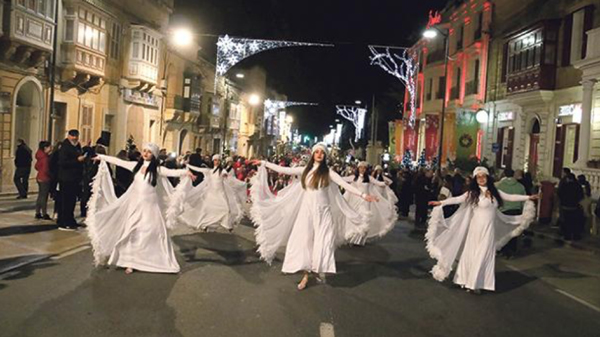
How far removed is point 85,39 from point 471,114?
20469mm

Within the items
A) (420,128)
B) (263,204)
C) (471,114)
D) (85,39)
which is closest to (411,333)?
(263,204)

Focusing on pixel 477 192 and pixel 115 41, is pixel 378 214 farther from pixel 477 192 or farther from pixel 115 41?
pixel 115 41

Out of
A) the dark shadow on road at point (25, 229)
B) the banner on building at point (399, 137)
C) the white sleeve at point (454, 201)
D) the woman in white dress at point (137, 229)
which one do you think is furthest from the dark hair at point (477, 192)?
the banner on building at point (399, 137)

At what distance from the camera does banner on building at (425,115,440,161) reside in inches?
1721

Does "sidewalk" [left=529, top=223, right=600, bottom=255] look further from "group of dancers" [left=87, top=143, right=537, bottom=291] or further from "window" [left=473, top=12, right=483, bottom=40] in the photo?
"window" [left=473, top=12, right=483, bottom=40]

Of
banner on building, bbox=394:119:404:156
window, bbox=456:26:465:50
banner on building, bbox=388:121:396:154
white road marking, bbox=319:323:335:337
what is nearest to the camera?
white road marking, bbox=319:323:335:337

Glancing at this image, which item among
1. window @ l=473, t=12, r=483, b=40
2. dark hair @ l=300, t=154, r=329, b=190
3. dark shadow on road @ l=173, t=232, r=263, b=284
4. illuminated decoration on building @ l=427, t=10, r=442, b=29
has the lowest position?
dark shadow on road @ l=173, t=232, r=263, b=284

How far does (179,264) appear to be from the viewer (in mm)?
9641

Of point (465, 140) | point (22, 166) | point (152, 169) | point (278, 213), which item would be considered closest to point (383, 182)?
point (278, 213)

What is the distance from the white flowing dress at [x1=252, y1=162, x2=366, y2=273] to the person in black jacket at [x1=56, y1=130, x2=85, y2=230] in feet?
13.8

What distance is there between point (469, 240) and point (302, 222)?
96.5 inches

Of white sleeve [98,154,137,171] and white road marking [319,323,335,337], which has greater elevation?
white sleeve [98,154,137,171]

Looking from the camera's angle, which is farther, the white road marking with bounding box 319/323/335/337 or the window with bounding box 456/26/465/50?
the window with bounding box 456/26/465/50

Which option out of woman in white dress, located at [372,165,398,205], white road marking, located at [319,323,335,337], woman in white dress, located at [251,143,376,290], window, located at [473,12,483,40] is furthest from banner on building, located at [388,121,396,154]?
white road marking, located at [319,323,335,337]
